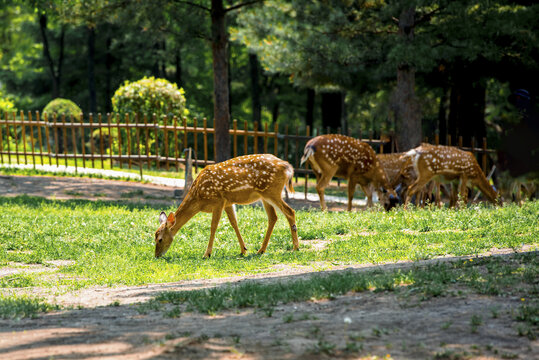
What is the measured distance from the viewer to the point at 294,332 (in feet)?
19.0

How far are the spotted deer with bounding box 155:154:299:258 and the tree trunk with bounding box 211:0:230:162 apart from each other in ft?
27.9

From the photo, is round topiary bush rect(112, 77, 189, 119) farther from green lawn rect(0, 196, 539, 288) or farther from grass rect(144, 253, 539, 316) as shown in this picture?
grass rect(144, 253, 539, 316)

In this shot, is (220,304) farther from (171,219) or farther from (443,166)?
(443,166)

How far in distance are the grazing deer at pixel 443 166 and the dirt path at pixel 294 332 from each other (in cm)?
861

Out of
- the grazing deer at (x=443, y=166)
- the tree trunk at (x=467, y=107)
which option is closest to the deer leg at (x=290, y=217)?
the grazing deer at (x=443, y=166)

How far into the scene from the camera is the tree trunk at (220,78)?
1852 centimetres

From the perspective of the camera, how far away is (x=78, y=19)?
60.6ft

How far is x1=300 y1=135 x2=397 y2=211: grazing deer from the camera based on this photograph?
618 inches

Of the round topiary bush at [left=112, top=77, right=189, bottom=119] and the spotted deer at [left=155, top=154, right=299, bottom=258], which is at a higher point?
the round topiary bush at [left=112, top=77, right=189, bottom=119]

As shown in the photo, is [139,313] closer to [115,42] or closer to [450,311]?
[450,311]

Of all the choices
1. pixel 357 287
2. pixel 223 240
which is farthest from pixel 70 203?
pixel 357 287

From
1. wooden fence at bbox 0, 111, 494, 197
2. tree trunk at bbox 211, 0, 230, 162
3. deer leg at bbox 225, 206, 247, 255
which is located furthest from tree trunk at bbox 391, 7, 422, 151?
deer leg at bbox 225, 206, 247, 255

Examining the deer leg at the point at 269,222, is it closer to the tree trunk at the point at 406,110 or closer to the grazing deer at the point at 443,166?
the grazing deer at the point at 443,166

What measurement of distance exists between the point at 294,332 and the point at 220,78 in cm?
1390
